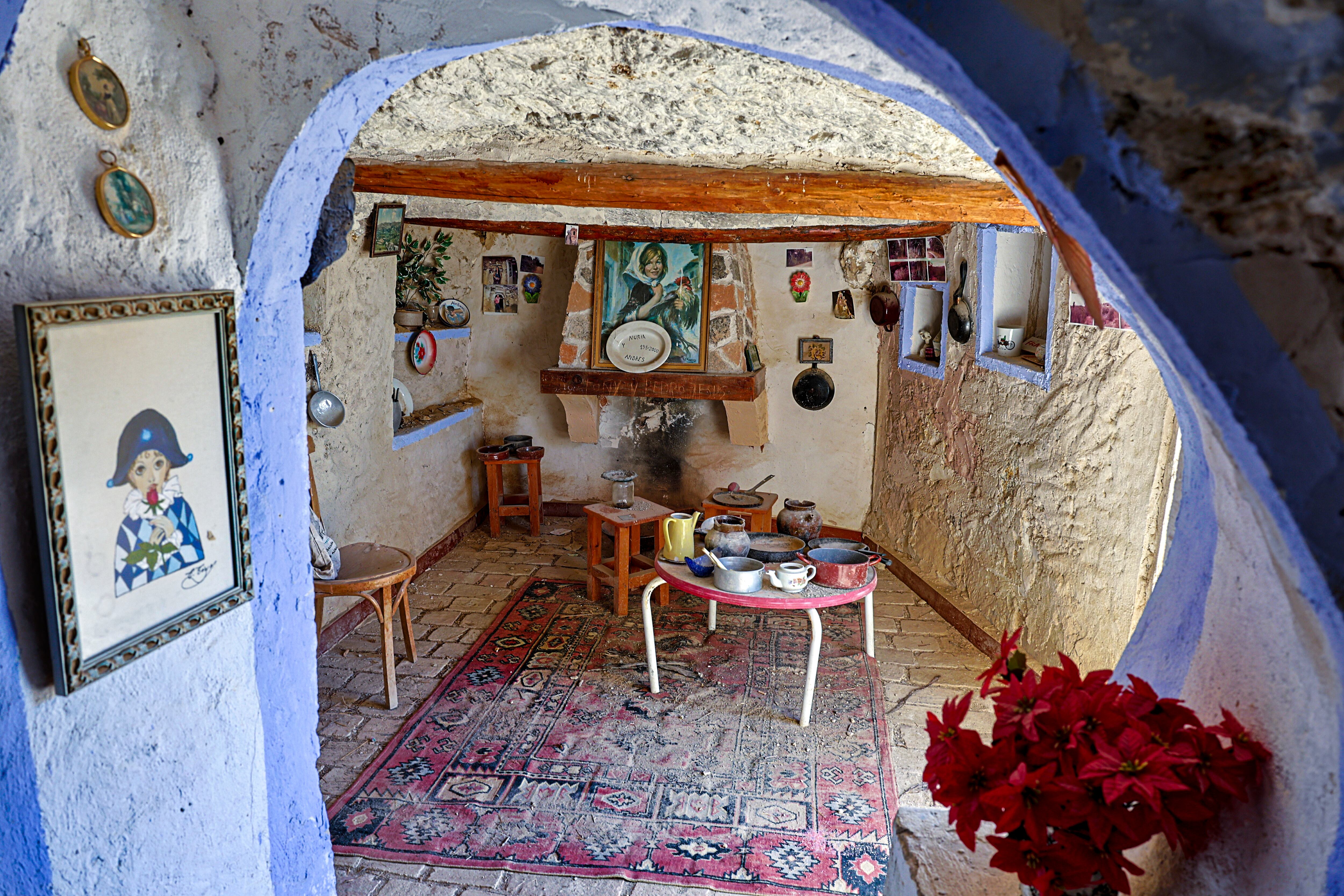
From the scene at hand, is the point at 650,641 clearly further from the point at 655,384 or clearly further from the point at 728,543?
the point at 655,384

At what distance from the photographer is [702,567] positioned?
4.15 metres

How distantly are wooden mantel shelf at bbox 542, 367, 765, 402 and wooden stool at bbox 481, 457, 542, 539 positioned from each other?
2.19 ft

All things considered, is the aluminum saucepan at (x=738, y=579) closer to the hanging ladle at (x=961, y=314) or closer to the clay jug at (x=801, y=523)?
the clay jug at (x=801, y=523)

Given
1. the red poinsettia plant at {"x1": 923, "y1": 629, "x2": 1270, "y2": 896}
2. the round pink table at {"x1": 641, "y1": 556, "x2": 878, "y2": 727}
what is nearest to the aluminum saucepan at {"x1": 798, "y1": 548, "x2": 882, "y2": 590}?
the round pink table at {"x1": 641, "y1": 556, "x2": 878, "y2": 727}

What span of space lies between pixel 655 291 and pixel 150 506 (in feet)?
16.5

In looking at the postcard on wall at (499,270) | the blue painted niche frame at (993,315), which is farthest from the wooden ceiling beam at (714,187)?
the postcard on wall at (499,270)

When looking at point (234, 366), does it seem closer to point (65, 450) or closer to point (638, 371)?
point (65, 450)

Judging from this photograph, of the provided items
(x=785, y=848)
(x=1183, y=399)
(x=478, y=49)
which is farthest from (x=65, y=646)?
(x=785, y=848)

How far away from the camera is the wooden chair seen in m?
3.97

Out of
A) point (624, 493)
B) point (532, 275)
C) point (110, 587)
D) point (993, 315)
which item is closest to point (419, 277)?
point (532, 275)

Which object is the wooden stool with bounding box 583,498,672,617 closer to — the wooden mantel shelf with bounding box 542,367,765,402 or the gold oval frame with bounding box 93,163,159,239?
the wooden mantel shelf with bounding box 542,367,765,402

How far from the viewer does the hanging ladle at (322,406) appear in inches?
177

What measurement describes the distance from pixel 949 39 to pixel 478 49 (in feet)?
3.93

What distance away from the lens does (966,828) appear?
113 centimetres
